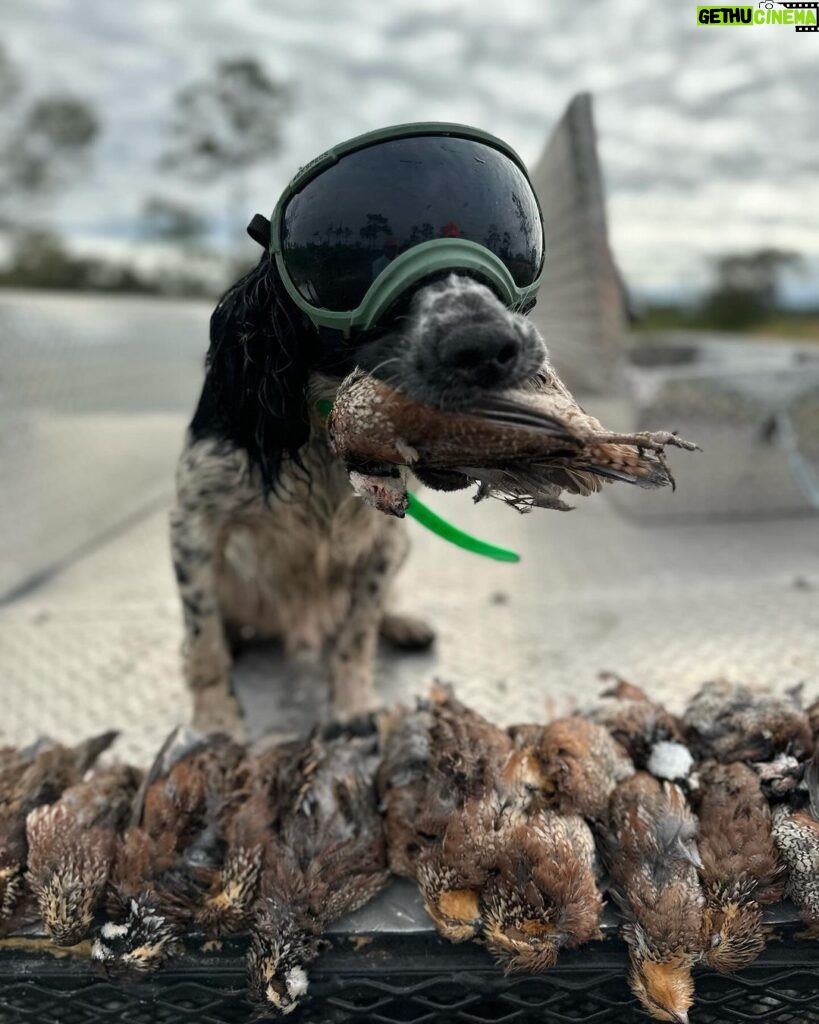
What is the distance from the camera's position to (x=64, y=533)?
4234 millimetres

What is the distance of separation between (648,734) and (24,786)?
4.26 ft

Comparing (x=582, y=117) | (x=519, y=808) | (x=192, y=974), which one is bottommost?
(x=192, y=974)

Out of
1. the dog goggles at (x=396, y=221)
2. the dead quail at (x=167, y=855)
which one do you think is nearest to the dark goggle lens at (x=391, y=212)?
the dog goggles at (x=396, y=221)

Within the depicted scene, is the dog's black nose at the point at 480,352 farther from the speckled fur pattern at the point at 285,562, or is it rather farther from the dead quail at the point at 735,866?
the dead quail at the point at 735,866

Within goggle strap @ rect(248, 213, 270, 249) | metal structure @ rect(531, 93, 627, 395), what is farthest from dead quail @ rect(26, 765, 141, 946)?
metal structure @ rect(531, 93, 627, 395)

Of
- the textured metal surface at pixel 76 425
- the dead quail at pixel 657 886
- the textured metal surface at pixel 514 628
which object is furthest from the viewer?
the textured metal surface at pixel 76 425

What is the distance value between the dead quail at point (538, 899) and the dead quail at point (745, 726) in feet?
1.33

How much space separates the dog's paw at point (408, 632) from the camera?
2854 millimetres

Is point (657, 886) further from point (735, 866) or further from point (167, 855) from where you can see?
point (167, 855)

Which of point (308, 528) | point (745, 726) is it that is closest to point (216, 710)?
point (308, 528)

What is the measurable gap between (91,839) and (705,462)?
3496mm

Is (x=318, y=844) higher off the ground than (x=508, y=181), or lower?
lower

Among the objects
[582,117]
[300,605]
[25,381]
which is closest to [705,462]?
[582,117]

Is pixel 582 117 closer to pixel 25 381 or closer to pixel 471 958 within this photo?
pixel 471 958
